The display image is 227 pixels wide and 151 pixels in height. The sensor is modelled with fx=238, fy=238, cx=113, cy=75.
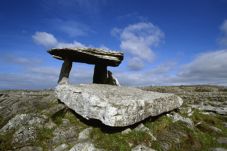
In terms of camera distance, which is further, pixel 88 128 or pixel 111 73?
pixel 111 73

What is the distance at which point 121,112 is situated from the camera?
11.0 meters

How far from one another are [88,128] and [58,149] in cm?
193

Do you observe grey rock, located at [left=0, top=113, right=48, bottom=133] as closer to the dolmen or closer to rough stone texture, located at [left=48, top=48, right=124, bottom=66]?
the dolmen

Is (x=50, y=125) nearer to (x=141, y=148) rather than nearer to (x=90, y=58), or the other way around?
(x=141, y=148)

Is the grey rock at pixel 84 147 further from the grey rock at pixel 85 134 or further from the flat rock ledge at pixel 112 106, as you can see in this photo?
the flat rock ledge at pixel 112 106

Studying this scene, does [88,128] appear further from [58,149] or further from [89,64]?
[89,64]

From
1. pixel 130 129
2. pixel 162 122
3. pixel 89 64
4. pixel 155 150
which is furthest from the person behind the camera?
pixel 89 64

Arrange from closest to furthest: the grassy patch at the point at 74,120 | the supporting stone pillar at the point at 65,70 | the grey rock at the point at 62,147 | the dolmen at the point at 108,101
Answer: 1. the grey rock at the point at 62,147
2. the dolmen at the point at 108,101
3. the grassy patch at the point at 74,120
4. the supporting stone pillar at the point at 65,70

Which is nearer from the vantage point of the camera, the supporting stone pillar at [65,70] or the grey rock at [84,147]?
the grey rock at [84,147]

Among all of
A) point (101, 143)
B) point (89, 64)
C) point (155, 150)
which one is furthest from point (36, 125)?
point (89, 64)

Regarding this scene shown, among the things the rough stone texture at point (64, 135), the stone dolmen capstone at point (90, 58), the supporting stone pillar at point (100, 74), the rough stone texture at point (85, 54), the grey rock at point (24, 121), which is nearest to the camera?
the rough stone texture at point (64, 135)

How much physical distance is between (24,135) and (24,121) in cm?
98

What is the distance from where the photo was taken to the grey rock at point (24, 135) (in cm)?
1105

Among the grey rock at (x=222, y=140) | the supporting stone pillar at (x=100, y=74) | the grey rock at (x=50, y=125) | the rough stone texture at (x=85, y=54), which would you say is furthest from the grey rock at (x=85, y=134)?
the supporting stone pillar at (x=100, y=74)
